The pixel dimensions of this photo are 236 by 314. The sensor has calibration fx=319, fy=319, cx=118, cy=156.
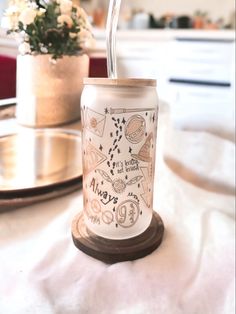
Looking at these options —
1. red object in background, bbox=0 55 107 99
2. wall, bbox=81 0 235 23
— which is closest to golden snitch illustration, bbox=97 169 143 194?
red object in background, bbox=0 55 107 99

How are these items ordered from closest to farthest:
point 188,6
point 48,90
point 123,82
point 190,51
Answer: point 123,82 < point 48,90 < point 190,51 < point 188,6

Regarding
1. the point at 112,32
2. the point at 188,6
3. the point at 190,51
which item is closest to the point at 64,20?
the point at 112,32

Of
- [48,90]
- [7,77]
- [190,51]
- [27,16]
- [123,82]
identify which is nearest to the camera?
[123,82]

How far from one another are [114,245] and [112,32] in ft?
0.74

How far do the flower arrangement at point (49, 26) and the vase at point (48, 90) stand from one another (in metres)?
0.03

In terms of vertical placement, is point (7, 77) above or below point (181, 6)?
below

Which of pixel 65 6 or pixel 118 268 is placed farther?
pixel 65 6

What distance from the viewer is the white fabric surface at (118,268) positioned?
297 mm

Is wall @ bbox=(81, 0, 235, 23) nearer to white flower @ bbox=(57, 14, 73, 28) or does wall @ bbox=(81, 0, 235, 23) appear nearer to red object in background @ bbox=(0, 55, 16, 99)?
red object in background @ bbox=(0, 55, 16, 99)

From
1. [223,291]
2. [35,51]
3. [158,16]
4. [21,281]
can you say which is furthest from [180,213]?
[158,16]

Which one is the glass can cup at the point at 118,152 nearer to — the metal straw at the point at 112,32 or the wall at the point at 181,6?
the metal straw at the point at 112,32

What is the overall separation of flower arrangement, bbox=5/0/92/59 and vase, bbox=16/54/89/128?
3 centimetres

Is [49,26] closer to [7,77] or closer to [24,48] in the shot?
[24,48]

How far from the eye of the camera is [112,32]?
0.34m
